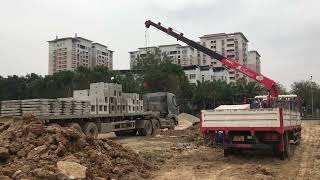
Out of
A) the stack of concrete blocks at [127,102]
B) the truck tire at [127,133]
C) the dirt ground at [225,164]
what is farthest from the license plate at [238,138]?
the truck tire at [127,133]

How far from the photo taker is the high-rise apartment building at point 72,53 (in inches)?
3693

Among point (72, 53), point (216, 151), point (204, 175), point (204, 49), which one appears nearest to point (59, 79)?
point (72, 53)

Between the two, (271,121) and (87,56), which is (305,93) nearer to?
(87,56)

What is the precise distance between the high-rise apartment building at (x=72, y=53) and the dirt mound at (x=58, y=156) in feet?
270

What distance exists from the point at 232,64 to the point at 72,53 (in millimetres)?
74424

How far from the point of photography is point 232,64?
22.8 m

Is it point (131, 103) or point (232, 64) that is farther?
point (131, 103)

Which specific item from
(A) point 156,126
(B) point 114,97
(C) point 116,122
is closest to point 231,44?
(A) point 156,126

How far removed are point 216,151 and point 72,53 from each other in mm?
80454

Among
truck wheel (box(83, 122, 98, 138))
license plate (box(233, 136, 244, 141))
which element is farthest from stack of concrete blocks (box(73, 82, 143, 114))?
license plate (box(233, 136, 244, 141))

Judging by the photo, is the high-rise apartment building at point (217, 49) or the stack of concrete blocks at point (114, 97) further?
the high-rise apartment building at point (217, 49)

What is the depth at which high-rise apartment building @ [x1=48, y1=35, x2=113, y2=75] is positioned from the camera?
9381cm

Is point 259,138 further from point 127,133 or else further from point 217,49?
point 217,49

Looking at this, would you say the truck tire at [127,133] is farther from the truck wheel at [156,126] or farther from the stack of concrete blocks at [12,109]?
the stack of concrete blocks at [12,109]
